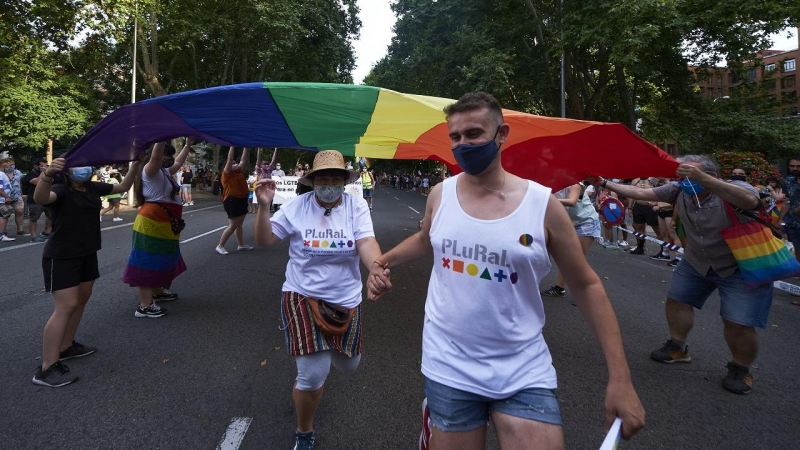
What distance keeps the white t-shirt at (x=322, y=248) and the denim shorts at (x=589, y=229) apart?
4.07 m

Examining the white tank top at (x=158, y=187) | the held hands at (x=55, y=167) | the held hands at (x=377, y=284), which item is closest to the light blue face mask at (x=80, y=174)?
the held hands at (x=55, y=167)

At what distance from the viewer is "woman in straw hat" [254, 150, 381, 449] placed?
8.53ft

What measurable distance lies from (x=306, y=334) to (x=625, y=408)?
1.60 m

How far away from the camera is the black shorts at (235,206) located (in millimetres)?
8805

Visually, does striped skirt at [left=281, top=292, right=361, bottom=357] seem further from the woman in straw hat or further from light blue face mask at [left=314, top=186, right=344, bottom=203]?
light blue face mask at [left=314, top=186, right=344, bottom=203]

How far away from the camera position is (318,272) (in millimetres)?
2727

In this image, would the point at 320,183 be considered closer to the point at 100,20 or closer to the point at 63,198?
the point at 63,198

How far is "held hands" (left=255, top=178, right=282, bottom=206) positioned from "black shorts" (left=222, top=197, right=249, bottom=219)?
6.22 meters

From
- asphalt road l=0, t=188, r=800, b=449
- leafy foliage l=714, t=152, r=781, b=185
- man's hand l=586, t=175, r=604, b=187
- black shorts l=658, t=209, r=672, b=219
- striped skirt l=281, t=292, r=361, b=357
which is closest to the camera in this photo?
striped skirt l=281, t=292, r=361, b=357

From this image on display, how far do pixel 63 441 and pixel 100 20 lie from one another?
1908 cm

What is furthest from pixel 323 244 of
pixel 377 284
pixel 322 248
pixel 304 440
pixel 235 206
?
pixel 235 206

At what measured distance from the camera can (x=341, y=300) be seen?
2.73 metres

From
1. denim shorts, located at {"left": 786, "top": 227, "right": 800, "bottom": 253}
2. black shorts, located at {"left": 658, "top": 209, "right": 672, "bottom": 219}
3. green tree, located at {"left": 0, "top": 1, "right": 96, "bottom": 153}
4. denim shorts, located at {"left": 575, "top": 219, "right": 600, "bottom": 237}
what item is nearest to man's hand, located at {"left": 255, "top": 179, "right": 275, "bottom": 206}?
denim shorts, located at {"left": 575, "top": 219, "right": 600, "bottom": 237}

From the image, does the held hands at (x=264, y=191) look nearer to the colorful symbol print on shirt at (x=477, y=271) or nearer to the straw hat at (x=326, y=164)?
the straw hat at (x=326, y=164)
